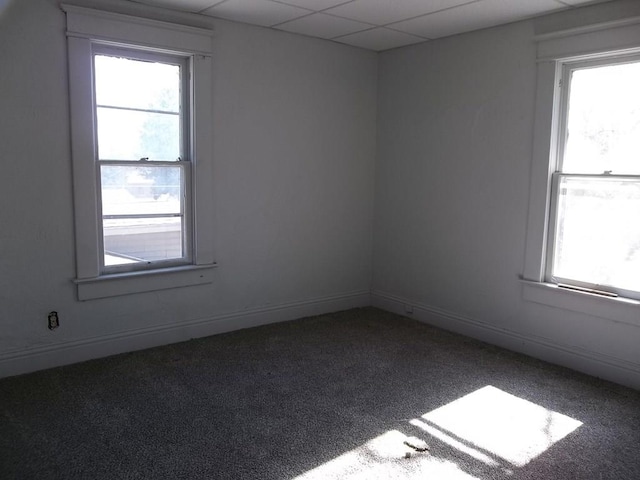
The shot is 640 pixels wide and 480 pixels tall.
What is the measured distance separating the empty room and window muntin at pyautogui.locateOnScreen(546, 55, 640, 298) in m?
0.01

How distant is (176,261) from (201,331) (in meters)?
0.60

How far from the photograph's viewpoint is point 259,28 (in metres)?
4.40

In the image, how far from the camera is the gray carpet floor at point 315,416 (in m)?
2.63

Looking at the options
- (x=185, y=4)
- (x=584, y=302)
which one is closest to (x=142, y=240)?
(x=185, y=4)

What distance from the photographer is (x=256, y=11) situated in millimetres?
3963

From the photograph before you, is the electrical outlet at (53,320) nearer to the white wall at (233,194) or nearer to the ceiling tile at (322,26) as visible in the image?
the white wall at (233,194)

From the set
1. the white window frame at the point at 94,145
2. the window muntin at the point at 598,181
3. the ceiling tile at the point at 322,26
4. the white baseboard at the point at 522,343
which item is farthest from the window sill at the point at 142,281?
the window muntin at the point at 598,181

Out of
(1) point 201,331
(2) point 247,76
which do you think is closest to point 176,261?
(1) point 201,331

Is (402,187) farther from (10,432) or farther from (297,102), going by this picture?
(10,432)

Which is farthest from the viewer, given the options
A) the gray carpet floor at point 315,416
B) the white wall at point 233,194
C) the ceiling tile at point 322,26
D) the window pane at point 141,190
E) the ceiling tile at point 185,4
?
the ceiling tile at point 322,26

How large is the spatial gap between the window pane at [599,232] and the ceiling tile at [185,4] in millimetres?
2746

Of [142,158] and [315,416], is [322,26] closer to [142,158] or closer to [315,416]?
[142,158]

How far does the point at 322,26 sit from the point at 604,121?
2169 mm

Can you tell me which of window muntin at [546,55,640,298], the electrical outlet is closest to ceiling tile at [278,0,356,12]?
window muntin at [546,55,640,298]
